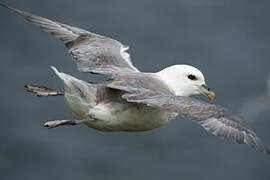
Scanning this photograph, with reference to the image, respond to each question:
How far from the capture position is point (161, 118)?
6426 mm

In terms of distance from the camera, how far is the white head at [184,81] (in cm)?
683

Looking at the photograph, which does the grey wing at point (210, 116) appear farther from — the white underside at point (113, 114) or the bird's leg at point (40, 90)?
the bird's leg at point (40, 90)

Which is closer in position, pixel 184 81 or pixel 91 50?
pixel 184 81

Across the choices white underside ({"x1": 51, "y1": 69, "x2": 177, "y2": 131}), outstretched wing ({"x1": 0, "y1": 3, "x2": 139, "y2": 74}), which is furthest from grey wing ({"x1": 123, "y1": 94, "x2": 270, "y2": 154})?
outstretched wing ({"x1": 0, "y1": 3, "x2": 139, "y2": 74})

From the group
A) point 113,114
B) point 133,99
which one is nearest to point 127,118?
point 113,114

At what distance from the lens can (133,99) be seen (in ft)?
19.7

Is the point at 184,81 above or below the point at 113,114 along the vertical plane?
above

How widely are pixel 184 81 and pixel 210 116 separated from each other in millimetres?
1048

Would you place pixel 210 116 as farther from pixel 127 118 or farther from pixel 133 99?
pixel 127 118

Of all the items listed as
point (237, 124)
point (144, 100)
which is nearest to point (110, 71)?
point (144, 100)

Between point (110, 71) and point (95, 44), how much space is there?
A: 28.3 inches

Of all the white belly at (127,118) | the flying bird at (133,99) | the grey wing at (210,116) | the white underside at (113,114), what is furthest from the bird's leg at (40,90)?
the grey wing at (210,116)

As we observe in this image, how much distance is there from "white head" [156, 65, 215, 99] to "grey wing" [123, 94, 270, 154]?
74 centimetres

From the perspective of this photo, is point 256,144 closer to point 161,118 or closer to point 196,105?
point 196,105
